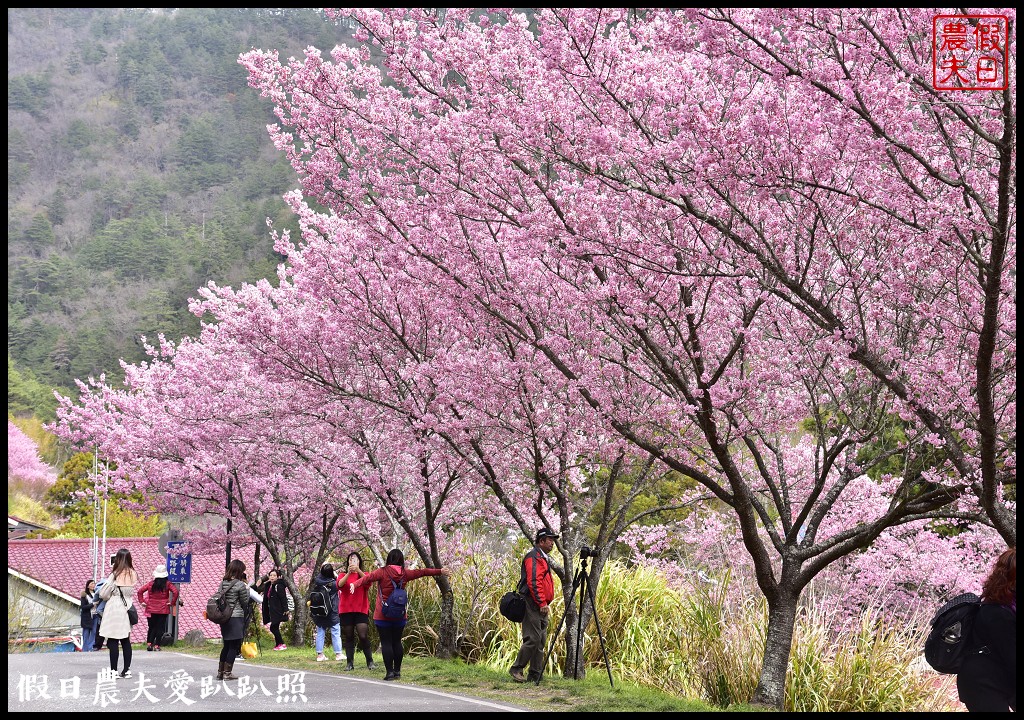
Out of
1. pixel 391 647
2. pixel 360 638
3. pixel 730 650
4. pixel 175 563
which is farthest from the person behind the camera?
pixel 175 563

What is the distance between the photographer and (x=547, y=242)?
10141 mm

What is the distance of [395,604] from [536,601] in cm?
178

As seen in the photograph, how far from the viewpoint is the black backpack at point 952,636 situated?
5.76 m

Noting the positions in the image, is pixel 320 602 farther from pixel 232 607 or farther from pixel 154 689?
pixel 154 689

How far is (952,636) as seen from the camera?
5.82 meters

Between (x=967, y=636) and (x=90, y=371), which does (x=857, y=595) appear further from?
(x=90, y=371)

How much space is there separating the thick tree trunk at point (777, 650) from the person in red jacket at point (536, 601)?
9.00 ft

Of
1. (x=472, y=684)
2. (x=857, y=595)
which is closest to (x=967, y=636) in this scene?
(x=472, y=684)

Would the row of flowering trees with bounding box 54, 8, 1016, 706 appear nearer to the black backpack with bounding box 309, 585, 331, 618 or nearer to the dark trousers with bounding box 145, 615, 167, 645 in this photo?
the black backpack with bounding box 309, 585, 331, 618

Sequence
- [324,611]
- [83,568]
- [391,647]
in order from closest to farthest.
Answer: [391,647]
[324,611]
[83,568]

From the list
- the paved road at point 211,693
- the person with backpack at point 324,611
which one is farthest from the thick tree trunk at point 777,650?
the person with backpack at point 324,611

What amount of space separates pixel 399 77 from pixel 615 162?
292 centimetres

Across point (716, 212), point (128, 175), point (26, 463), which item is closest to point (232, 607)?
point (716, 212)

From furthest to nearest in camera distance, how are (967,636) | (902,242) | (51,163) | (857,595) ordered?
(51,163) < (857,595) < (902,242) < (967,636)
